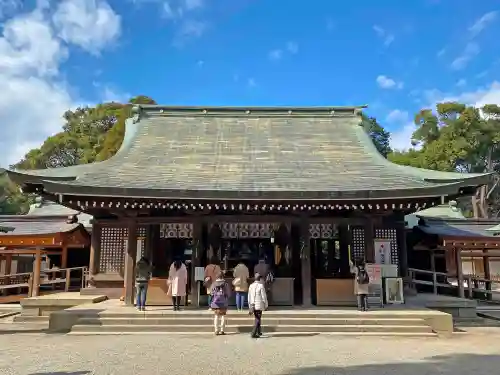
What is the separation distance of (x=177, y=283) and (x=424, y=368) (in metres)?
6.66

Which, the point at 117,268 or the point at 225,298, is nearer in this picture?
the point at 225,298

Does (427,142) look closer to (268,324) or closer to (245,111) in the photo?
(245,111)

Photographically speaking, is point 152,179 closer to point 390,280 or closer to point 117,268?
point 117,268

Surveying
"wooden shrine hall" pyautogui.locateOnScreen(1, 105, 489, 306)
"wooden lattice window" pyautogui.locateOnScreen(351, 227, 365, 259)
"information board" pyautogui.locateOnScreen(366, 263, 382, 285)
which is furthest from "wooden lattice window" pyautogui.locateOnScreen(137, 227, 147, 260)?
"information board" pyautogui.locateOnScreen(366, 263, 382, 285)

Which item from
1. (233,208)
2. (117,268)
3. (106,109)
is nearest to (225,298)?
(233,208)

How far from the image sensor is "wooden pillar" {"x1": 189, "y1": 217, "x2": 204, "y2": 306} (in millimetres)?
12340

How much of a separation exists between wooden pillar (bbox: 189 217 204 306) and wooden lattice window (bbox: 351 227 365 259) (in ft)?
16.5

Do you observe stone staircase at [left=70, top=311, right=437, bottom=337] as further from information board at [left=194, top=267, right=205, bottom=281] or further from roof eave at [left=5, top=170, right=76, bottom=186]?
roof eave at [left=5, top=170, right=76, bottom=186]

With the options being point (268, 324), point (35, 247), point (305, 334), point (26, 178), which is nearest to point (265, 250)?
point (268, 324)

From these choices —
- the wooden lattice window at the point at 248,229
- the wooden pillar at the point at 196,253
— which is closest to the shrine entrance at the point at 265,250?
the wooden lattice window at the point at 248,229

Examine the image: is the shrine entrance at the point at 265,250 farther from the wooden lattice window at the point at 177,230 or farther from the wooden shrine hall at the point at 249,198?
the wooden lattice window at the point at 177,230

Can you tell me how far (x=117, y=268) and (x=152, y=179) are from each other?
181 inches

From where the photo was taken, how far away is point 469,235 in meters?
16.3

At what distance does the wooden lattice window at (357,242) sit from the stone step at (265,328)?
3.65 m
